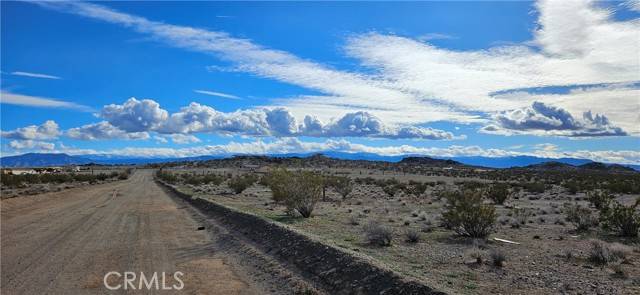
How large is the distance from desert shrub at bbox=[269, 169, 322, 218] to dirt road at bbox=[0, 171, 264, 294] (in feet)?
14.9

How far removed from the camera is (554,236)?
1759 centimetres

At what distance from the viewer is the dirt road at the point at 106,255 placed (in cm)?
1072

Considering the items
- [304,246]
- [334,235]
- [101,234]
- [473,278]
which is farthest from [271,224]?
[473,278]

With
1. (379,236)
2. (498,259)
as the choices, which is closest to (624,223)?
(498,259)

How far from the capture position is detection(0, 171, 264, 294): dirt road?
10.7 metres

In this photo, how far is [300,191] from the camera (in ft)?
80.5

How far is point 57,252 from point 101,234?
3.87 metres

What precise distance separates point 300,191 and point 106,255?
462 inches

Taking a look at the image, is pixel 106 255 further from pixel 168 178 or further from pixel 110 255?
pixel 168 178

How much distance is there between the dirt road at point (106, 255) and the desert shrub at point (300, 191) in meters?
4.54

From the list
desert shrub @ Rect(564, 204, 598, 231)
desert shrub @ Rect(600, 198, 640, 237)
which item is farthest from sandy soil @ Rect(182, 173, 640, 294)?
desert shrub @ Rect(600, 198, 640, 237)

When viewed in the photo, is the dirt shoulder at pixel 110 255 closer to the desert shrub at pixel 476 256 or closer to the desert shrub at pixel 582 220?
the desert shrub at pixel 476 256

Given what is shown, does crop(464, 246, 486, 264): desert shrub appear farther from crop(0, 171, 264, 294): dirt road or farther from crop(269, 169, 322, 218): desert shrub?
crop(269, 169, 322, 218): desert shrub

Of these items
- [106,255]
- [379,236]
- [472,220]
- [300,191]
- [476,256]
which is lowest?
[106,255]
